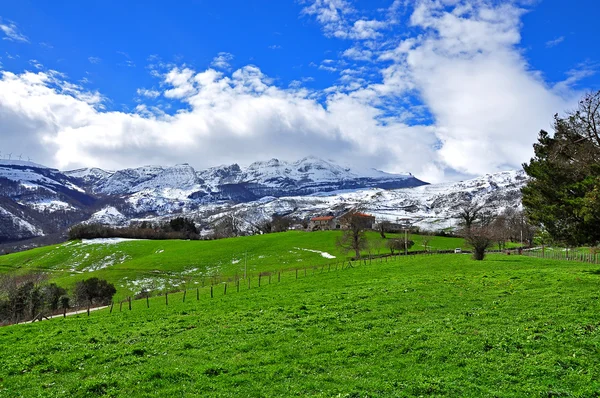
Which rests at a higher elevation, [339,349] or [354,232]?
[354,232]

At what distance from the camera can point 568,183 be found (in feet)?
121

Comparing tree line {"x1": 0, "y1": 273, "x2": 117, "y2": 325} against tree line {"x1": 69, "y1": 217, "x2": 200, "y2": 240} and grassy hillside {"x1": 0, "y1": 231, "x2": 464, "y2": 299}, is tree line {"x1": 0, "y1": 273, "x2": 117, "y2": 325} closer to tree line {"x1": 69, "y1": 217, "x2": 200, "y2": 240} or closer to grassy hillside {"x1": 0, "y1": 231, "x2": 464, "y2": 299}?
grassy hillside {"x1": 0, "y1": 231, "x2": 464, "y2": 299}

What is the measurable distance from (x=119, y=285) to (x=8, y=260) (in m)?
67.7

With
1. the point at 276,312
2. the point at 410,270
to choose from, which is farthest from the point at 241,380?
the point at 410,270

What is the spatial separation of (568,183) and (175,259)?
304 ft

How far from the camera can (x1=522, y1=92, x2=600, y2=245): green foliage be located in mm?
31438

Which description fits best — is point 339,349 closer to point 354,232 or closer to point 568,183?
point 568,183

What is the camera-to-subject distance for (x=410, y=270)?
50000 mm

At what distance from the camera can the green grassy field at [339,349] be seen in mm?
14508

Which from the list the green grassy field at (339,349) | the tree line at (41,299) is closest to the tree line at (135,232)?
the tree line at (41,299)

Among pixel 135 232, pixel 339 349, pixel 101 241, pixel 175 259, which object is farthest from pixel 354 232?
pixel 135 232

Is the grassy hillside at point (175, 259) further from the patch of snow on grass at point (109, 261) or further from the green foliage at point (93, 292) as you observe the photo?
the green foliage at point (93, 292)

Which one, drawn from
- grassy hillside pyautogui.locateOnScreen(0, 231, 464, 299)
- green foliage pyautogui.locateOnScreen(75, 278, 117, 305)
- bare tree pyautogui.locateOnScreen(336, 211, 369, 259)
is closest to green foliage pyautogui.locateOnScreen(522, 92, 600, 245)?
bare tree pyautogui.locateOnScreen(336, 211, 369, 259)

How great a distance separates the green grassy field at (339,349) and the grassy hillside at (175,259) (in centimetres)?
5275
